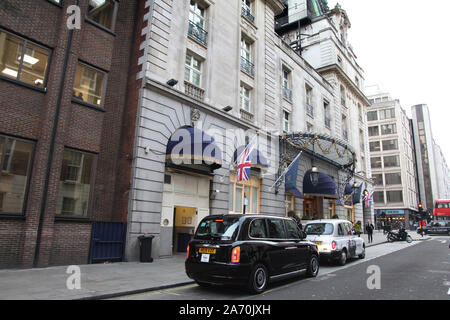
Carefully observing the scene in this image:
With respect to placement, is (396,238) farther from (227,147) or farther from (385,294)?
(385,294)

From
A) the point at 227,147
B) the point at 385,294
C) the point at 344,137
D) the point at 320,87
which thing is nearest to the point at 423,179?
the point at 344,137

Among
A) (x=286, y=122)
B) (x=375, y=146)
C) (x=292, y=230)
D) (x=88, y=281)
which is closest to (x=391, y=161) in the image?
(x=375, y=146)

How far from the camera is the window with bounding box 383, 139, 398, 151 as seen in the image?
6712 cm

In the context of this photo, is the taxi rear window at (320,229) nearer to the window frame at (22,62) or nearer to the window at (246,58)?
the window at (246,58)

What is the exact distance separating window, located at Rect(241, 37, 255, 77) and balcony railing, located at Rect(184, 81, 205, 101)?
15.1 feet

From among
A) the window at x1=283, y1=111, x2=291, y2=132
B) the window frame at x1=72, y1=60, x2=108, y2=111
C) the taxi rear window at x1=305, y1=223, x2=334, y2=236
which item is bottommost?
the taxi rear window at x1=305, y1=223, x2=334, y2=236

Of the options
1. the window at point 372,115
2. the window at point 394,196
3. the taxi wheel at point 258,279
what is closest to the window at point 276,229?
the taxi wheel at point 258,279

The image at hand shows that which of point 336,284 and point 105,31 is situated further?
point 105,31

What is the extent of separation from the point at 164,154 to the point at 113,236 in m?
4.07

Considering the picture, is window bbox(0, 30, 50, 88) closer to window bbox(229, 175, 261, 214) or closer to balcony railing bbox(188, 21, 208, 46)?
balcony railing bbox(188, 21, 208, 46)

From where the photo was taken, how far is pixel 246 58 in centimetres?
2038

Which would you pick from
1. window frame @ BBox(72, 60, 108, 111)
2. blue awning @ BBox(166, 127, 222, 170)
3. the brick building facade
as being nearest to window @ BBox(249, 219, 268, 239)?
blue awning @ BBox(166, 127, 222, 170)

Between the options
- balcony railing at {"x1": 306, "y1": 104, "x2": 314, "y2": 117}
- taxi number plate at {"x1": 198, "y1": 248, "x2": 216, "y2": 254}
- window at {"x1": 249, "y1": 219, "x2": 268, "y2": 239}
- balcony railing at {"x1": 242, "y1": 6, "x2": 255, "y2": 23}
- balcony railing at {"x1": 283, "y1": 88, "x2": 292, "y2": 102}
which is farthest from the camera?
balcony railing at {"x1": 306, "y1": 104, "x2": 314, "y2": 117}

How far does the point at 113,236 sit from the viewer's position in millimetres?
11641
